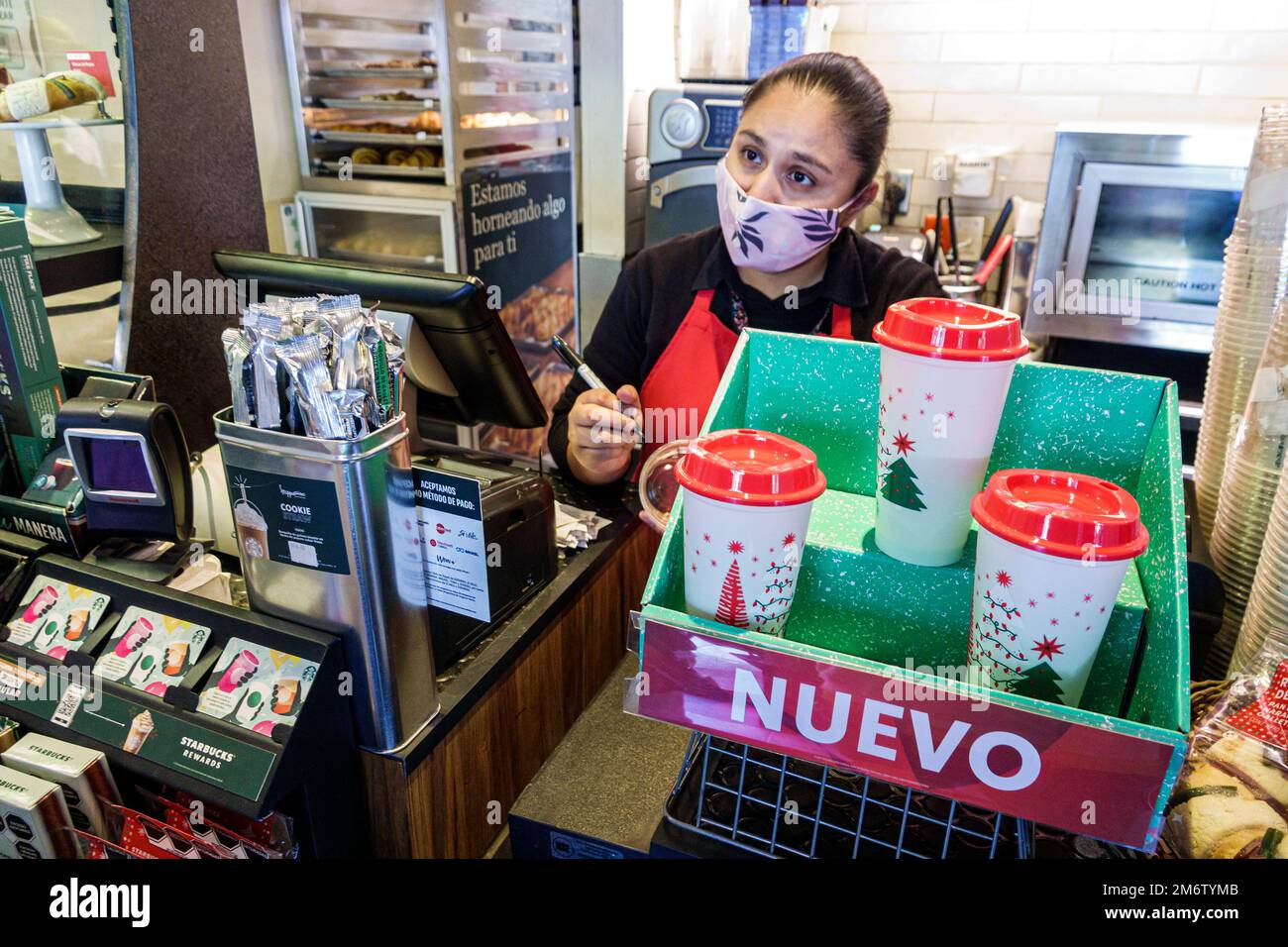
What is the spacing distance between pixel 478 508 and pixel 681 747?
353 mm

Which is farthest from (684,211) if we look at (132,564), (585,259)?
(132,564)

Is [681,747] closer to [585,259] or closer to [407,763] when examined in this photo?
[407,763]

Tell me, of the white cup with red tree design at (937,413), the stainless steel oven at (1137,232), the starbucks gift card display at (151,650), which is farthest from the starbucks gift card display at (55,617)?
the stainless steel oven at (1137,232)

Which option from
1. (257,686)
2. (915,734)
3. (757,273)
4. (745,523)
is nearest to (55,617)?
(257,686)

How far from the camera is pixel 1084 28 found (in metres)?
3.13

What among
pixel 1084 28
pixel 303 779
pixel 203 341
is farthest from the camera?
pixel 1084 28

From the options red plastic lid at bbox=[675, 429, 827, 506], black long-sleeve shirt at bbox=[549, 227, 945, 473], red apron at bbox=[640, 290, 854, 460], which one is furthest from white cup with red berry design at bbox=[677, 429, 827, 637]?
red apron at bbox=[640, 290, 854, 460]

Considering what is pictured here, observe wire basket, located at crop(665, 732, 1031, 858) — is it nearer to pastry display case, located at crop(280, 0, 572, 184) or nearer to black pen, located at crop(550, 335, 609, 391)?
black pen, located at crop(550, 335, 609, 391)

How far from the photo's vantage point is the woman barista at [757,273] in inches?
62.5

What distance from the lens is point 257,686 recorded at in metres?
0.91

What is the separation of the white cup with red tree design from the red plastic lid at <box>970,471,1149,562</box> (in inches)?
2.4

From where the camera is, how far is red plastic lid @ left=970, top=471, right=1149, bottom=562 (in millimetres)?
578

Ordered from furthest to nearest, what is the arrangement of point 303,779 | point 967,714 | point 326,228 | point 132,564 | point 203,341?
point 326,228
point 203,341
point 132,564
point 303,779
point 967,714

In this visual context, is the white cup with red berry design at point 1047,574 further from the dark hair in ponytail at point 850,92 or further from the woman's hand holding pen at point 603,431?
the dark hair in ponytail at point 850,92
